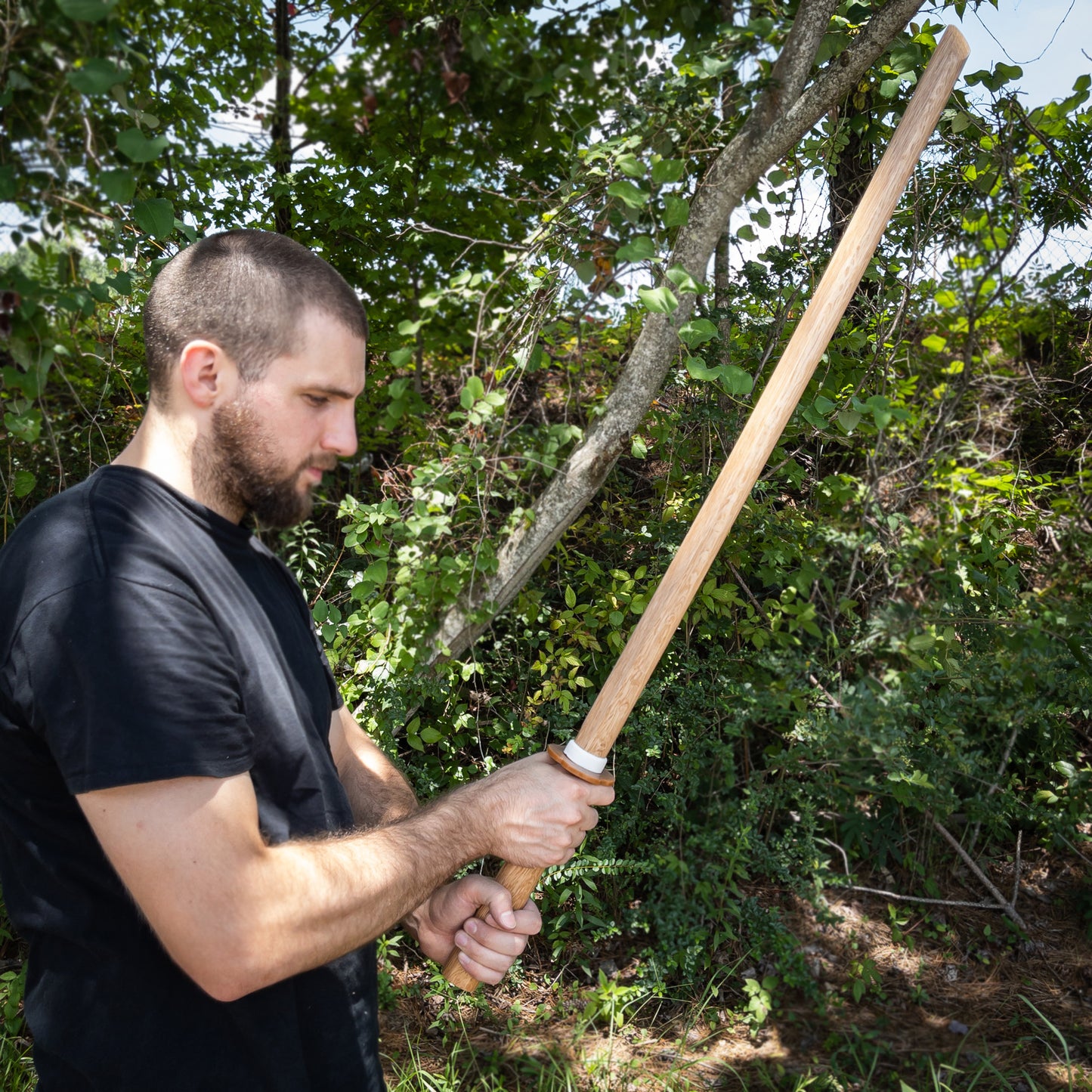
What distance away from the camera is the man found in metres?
1.09

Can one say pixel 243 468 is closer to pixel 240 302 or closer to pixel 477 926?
pixel 240 302

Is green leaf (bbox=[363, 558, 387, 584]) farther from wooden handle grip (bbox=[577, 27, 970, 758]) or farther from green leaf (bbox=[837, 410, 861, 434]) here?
green leaf (bbox=[837, 410, 861, 434])

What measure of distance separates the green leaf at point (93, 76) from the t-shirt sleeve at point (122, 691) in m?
0.65

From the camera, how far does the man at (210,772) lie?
1093mm

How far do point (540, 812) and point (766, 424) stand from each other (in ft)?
2.68

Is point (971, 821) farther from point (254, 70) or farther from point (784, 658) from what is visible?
point (254, 70)

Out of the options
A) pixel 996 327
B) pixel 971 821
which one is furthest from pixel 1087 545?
pixel 971 821

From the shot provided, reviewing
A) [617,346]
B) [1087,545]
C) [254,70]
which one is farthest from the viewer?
[254,70]

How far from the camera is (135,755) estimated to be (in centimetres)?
106

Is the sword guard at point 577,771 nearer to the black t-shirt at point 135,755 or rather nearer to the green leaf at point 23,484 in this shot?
the black t-shirt at point 135,755

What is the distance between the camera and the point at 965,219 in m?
2.23

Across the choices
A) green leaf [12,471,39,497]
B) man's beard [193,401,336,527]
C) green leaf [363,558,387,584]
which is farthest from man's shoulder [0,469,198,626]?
green leaf [12,471,39,497]

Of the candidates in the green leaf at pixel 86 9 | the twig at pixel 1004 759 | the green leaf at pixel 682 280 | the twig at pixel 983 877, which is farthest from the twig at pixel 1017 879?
the green leaf at pixel 86 9

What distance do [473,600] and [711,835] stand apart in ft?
3.65
